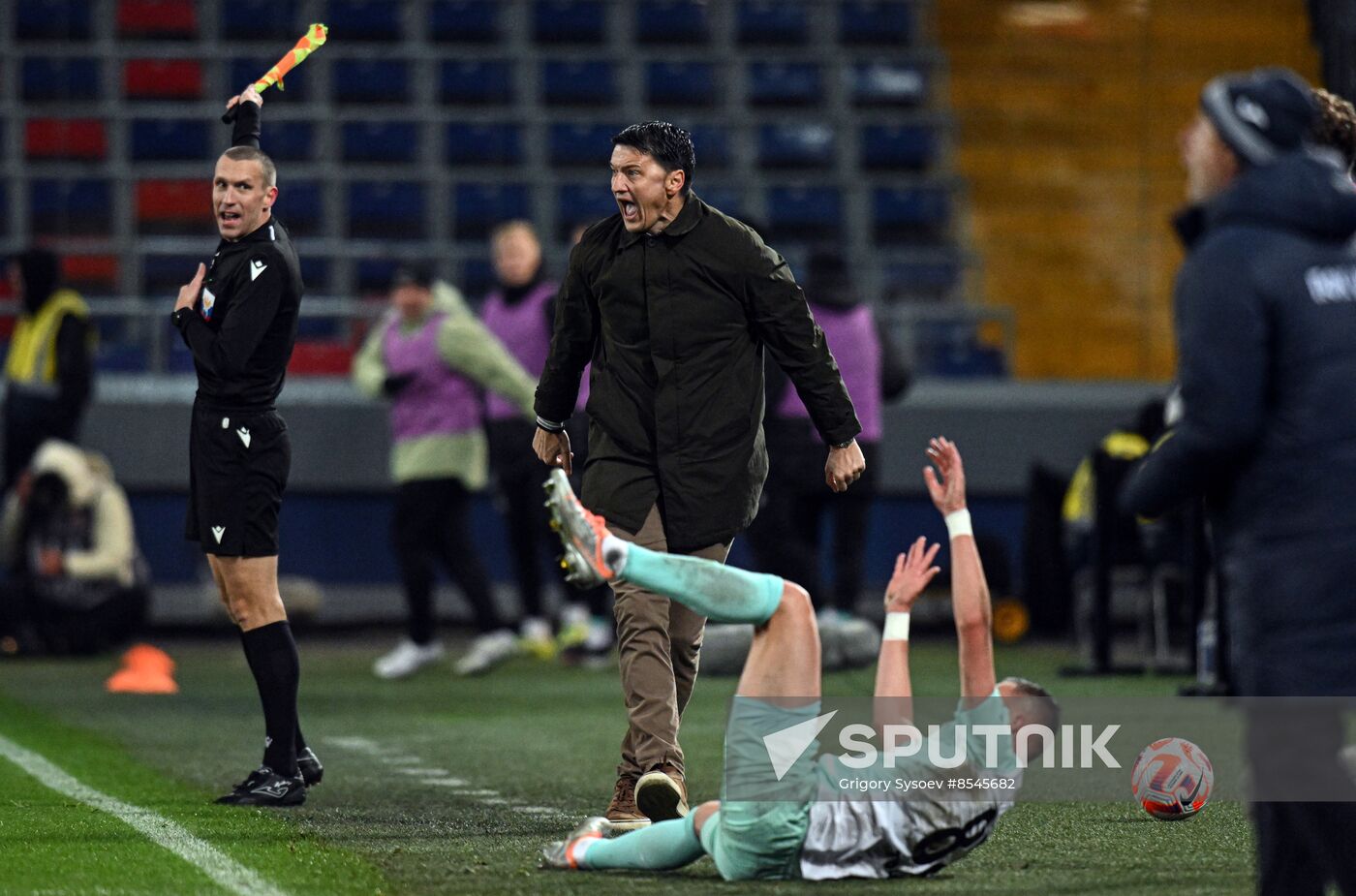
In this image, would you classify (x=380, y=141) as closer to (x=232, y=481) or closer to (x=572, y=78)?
(x=572, y=78)

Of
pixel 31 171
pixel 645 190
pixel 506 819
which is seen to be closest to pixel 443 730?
pixel 506 819

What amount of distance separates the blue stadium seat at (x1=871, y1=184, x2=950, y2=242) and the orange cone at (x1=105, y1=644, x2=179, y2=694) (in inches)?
293

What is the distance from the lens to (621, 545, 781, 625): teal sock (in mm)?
4605

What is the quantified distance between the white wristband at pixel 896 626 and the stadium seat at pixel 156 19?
12.3 meters

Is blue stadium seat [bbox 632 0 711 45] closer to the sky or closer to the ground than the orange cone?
closer to the sky

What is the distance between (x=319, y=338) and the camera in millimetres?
14641

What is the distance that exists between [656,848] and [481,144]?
39.2 ft

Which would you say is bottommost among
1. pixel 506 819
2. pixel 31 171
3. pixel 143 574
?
pixel 143 574

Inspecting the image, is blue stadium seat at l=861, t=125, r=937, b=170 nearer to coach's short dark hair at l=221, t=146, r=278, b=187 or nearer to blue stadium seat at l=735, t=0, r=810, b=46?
blue stadium seat at l=735, t=0, r=810, b=46

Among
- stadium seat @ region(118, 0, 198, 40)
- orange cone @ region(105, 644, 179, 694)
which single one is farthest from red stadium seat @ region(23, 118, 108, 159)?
orange cone @ region(105, 644, 179, 694)

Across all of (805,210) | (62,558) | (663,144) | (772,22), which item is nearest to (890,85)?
(772,22)

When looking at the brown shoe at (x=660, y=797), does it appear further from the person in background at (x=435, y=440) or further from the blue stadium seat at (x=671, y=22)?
the blue stadium seat at (x=671, y=22)

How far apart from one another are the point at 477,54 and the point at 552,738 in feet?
A: 29.9

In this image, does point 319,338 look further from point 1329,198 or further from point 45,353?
point 1329,198
